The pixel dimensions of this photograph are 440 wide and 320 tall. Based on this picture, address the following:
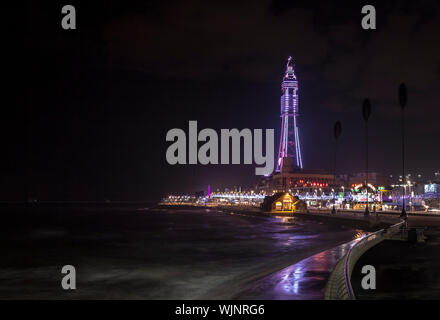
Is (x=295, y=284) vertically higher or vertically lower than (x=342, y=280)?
lower

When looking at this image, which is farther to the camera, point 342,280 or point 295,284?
point 295,284

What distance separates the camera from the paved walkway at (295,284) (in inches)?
530

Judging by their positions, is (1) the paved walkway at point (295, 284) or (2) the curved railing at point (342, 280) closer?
(2) the curved railing at point (342, 280)

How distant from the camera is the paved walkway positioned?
44.2 feet

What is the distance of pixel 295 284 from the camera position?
590 inches

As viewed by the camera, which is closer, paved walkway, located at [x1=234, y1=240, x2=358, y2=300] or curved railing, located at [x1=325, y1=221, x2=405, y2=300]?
curved railing, located at [x1=325, y1=221, x2=405, y2=300]

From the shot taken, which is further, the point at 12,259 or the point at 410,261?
the point at 12,259
